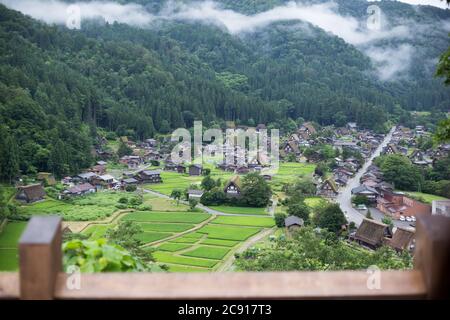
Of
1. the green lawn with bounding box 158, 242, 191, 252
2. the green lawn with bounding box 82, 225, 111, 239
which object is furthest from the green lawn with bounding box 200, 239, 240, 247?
the green lawn with bounding box 82, 225, 111, 239

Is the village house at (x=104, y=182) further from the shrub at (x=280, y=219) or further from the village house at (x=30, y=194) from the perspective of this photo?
the shrub at (x=280, y=219)

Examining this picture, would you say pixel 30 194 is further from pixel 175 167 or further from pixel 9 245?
pixel 175 167

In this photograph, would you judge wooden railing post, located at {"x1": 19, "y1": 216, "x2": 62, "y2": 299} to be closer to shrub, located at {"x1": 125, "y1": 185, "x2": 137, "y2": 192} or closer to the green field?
the green field

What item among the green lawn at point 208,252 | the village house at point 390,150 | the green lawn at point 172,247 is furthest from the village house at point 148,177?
the village house at point 390,150

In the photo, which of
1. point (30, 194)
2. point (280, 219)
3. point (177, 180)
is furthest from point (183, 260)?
point (177, 180)

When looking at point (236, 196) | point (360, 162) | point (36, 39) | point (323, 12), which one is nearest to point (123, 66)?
point (36, 39)
